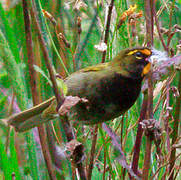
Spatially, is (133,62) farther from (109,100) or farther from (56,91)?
(56,91)

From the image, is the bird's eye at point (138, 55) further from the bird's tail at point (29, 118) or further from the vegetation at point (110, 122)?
the bird's tail at point (29, 118)

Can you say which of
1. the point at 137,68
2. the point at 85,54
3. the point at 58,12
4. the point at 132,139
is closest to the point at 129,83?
the point at 137,68

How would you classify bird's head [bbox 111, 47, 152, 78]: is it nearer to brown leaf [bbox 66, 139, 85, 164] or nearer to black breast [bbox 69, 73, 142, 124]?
black breast [bbox 69, 73, 142, 124]

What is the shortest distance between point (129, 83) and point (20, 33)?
385 millimetres

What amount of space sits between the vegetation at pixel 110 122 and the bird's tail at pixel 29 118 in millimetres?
32

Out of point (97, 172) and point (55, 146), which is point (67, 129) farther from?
point (55, 146)

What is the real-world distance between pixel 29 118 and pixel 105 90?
21cm

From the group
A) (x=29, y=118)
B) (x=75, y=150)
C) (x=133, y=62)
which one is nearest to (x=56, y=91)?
(x=75, y=150)

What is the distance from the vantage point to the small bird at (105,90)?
86 centimetres

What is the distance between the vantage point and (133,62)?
3.11 ft

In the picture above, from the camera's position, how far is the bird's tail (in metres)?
0.82

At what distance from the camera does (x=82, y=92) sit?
→ 94cm

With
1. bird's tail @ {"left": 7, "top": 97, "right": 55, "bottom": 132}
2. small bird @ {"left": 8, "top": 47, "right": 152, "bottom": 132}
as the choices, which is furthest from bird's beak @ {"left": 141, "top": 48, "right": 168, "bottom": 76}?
bird's tail @ {"left": 7, "top": 97, "right": 55, "bottom": 132}

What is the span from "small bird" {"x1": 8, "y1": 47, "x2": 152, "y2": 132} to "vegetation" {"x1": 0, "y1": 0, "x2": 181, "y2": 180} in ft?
0.11
